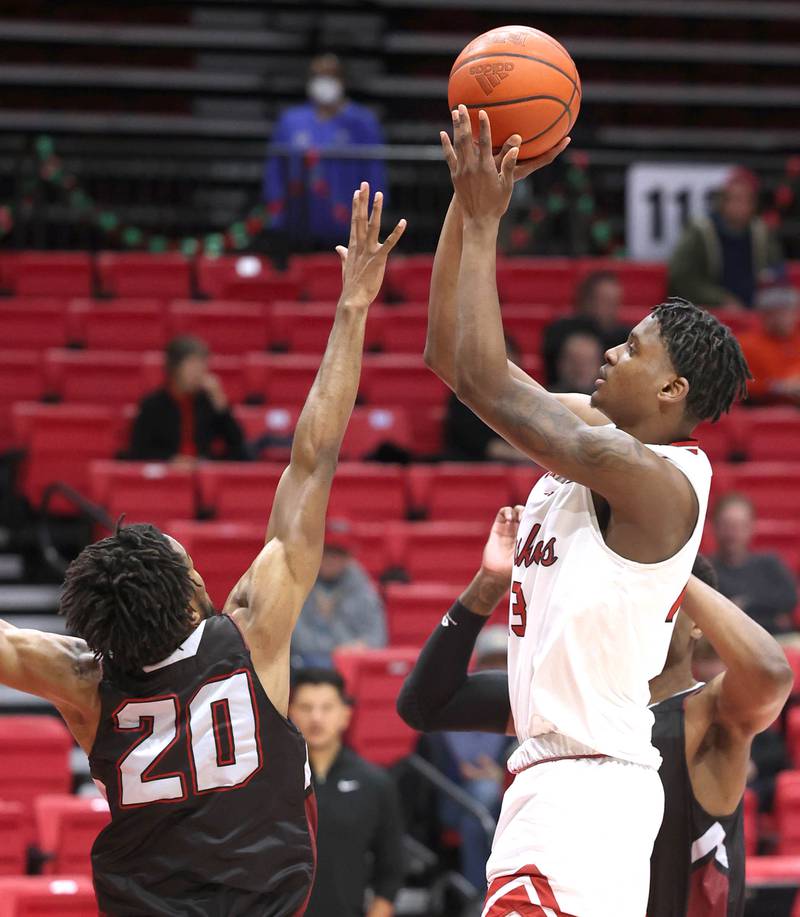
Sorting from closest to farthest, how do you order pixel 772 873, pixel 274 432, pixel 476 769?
pixel 772 873, pixel 476 769, pixel 274 432

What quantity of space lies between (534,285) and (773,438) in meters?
2.04

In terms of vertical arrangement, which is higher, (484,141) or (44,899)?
(484,141)

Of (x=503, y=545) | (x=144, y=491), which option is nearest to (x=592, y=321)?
(x=144, y=491)

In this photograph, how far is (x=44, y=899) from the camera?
443 cm

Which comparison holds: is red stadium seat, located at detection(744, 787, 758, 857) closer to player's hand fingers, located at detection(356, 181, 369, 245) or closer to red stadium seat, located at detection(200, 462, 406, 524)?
red stadium seat, located at detection(200, 462, 406, 524)

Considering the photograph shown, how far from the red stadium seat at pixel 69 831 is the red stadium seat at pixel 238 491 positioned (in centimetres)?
263

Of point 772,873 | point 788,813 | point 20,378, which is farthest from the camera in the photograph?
point 20,378

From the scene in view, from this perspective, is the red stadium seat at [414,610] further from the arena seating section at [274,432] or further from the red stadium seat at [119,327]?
the red stadium seat at [119,327]

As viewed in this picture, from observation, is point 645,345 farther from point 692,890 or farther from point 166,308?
point 166,308

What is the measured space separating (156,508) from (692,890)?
15.3 feet

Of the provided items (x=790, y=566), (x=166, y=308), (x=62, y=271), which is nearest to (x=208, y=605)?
(x=790, y=566)

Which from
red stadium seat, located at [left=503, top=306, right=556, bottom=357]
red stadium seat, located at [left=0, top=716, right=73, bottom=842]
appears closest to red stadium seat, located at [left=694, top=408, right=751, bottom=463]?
red stadium seat, located at [left=503, top=306, right=556, bottom=357]

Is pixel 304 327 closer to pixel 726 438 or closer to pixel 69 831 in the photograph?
pixel 726 438

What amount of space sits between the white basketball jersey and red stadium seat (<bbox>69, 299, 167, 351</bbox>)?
21.6ft
